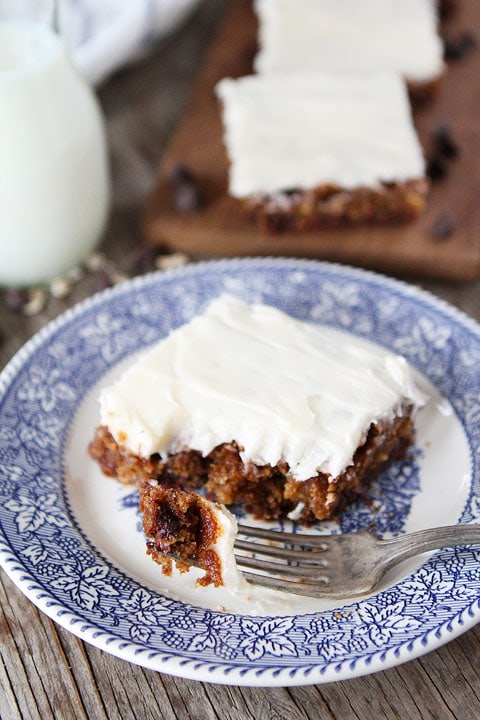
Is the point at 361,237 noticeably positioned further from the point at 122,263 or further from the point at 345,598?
the point at 345,598

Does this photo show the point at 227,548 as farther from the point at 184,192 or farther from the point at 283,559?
the point at 184,192

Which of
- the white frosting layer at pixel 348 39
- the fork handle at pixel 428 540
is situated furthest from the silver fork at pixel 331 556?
the white frosting layer at pixel 348 39

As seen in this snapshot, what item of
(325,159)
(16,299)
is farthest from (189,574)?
(325,159)

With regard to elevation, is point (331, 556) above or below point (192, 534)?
below

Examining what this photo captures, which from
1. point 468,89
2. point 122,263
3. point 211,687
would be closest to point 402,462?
point 211,687

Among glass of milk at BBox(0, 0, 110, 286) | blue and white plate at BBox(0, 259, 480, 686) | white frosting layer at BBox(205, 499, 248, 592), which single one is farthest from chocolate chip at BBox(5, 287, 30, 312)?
white frosting layer at BBox(205, 499, 248, 592)

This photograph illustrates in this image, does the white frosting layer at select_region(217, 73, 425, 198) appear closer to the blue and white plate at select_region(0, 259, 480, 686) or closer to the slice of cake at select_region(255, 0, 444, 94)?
the slice of cake at select_region(255, 0, 444, 94)
